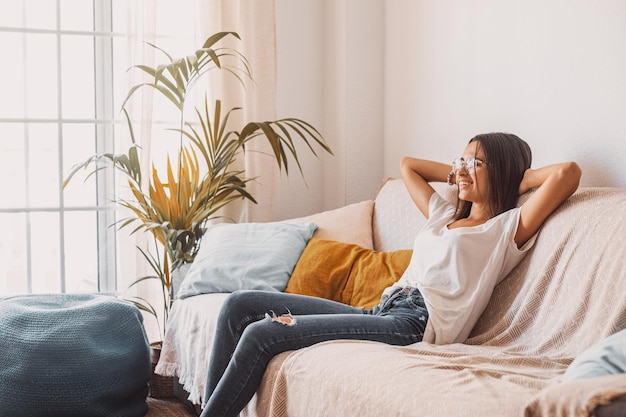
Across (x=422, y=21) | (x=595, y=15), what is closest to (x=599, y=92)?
(x=595, y=15)

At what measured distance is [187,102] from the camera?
3.79 meters

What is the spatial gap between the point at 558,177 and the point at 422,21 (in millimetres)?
1478

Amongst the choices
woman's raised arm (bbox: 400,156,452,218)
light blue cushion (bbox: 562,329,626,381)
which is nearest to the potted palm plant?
woman's raised arm (bbox: 400,156,452,218)

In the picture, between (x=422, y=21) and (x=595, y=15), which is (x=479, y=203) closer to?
(x=595, y=15)

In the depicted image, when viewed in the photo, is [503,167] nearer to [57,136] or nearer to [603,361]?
[603,361]

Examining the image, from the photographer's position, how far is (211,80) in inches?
146

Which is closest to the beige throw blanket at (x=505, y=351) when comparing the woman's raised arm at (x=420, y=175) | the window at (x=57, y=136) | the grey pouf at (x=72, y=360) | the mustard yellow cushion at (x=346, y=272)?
the mustard yellow cushion at (x=346, y=272)

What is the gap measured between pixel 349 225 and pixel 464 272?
0.94 m

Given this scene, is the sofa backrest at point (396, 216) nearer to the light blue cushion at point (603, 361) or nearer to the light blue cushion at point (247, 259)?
the light blue cushion at point (247, 259)

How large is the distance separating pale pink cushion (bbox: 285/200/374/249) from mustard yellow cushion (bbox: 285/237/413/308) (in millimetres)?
95

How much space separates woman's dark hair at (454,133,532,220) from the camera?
2492mm

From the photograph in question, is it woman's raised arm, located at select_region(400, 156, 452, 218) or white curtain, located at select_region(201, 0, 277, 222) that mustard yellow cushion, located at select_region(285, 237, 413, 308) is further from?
white curtain, located at select_region(201, 0, 277, 222)

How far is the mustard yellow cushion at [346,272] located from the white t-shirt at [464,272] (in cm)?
35

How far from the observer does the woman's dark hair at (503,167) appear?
8.18 feet
